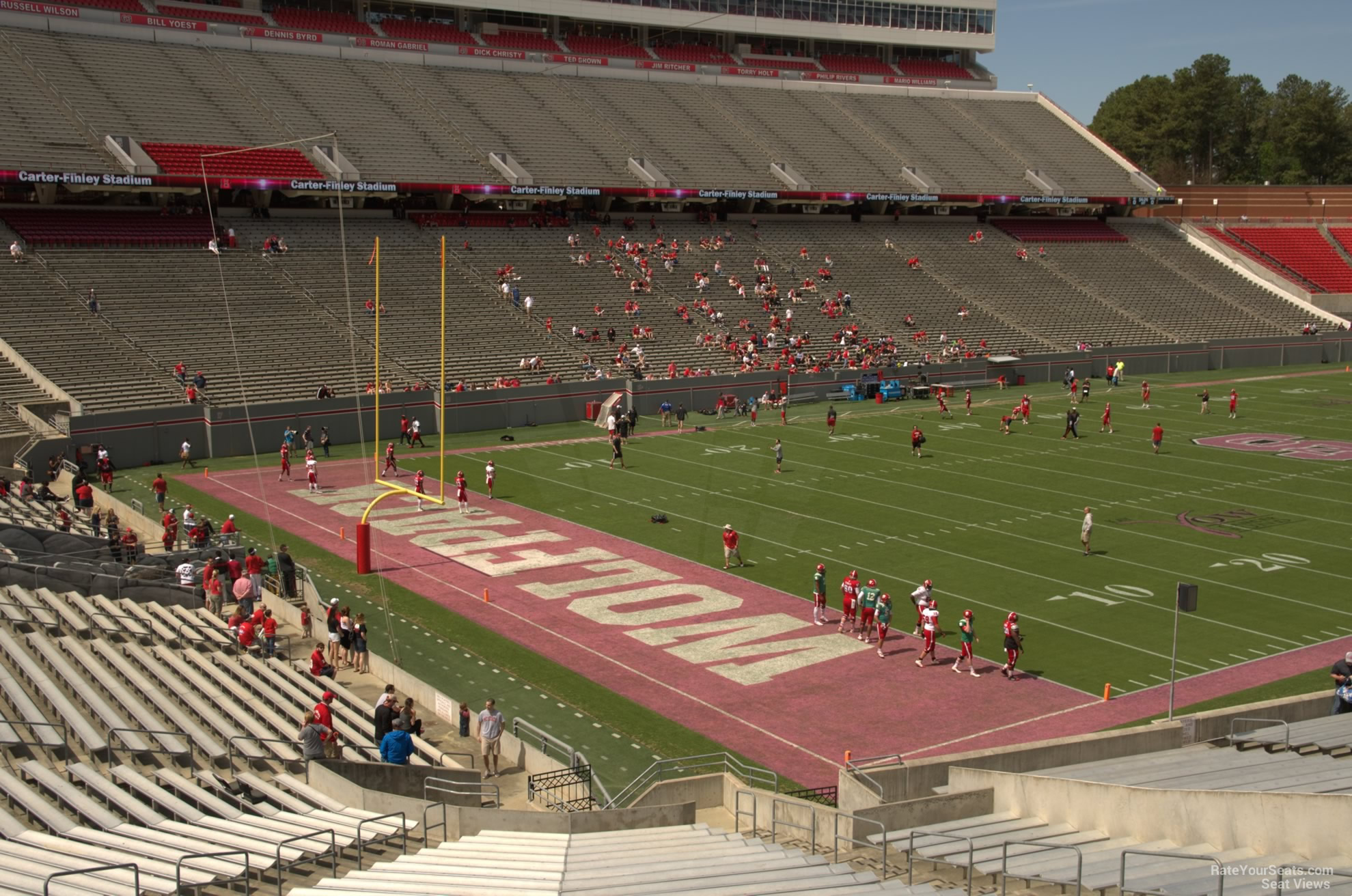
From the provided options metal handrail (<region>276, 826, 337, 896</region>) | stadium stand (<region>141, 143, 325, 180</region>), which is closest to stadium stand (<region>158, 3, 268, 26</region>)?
stadium stand (<region>141, 143, 325, 180</region>)

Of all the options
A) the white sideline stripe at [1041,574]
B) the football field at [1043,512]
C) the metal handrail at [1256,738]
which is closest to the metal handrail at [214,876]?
the metal handrail at [1256,738]

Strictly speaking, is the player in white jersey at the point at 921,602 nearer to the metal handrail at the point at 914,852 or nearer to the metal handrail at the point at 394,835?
the metal handrail at the point at 914,852

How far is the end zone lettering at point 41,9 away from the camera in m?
50.3

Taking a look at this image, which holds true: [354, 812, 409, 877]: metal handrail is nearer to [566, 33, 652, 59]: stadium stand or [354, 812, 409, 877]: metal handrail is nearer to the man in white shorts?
the man in white shorts

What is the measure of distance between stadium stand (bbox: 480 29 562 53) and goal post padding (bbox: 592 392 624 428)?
28759 mm

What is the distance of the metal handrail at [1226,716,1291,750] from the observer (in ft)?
44.4

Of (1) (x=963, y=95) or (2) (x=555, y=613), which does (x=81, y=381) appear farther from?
(1) (x=963, y=95)

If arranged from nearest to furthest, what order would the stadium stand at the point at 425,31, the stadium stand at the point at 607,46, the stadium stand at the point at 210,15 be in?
the stadium stand at the point at 210,15 < the stadium stand at the point at 425,31 < the stadium stand at the point at 607,46

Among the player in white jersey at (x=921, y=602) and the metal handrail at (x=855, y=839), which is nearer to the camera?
the metal handrail at (x=855, y=839)

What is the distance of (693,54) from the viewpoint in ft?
232

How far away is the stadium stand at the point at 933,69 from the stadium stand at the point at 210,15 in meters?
38.7

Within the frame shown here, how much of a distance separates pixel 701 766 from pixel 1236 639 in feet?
32.1

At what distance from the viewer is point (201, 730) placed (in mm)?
14070

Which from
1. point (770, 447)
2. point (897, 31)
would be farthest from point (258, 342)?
point (897, 31)
